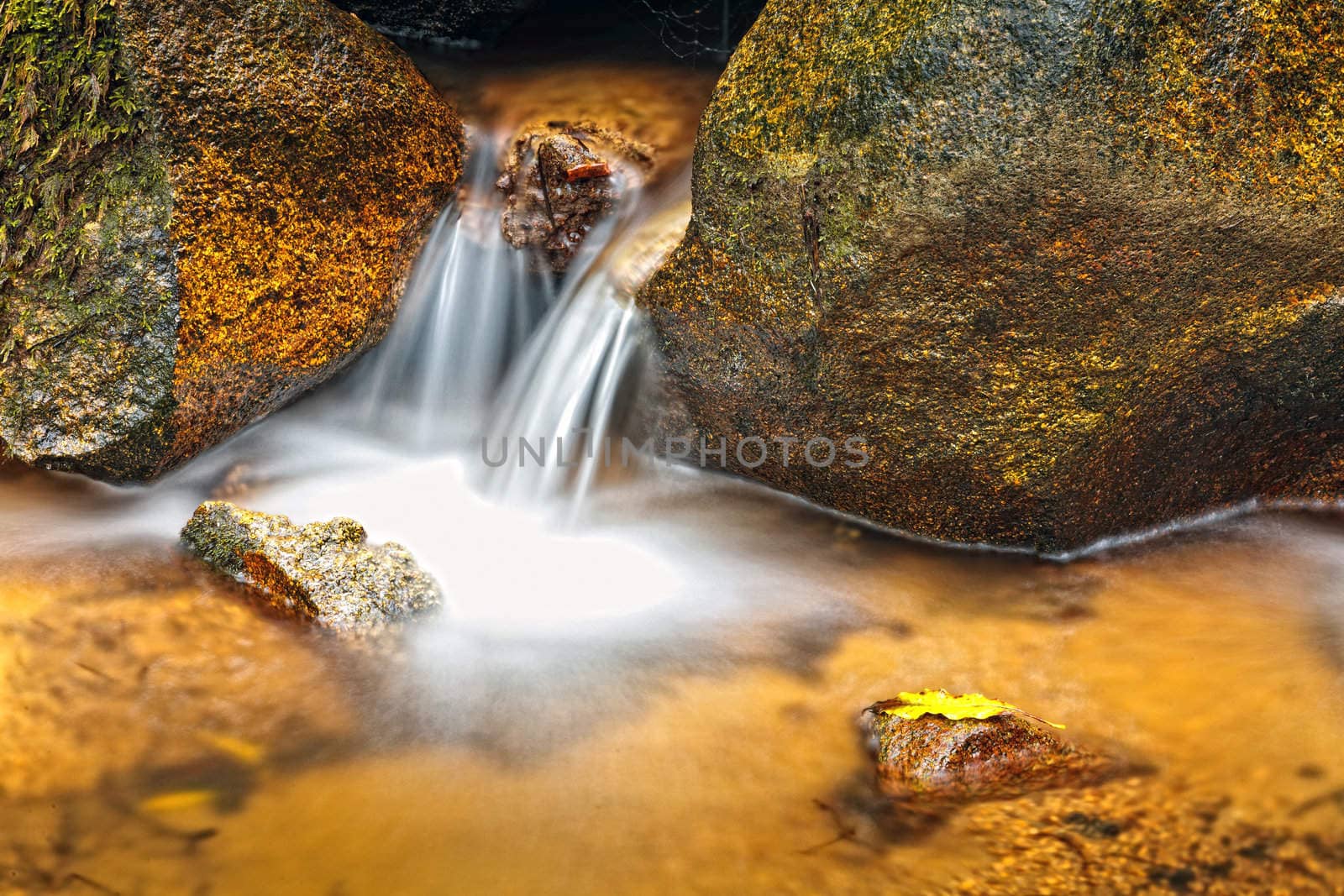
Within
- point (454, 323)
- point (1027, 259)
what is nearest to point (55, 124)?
point (454, 323)

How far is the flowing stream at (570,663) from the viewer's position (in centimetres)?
287

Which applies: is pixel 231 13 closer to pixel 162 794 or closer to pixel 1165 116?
pixel 162 794

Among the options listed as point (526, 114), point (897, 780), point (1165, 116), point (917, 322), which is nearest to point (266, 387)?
point (526, 114)

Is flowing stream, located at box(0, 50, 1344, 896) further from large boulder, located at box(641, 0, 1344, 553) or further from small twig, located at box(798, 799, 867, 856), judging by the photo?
large boulder, located at box(641, 0, 1344, 553)

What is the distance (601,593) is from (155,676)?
4.98ft

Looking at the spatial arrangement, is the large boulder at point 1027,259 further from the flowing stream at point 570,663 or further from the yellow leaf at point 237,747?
the yellow leaf at point 237,747

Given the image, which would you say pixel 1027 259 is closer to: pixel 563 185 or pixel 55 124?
pixel 563 185

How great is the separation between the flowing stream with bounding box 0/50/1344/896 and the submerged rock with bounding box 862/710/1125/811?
0.08 metres

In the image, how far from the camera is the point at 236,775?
3111mm

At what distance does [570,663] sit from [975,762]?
4.46 feet

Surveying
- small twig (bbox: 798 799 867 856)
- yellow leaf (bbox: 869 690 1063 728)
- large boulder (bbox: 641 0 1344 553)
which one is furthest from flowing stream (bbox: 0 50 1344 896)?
large boulder (bbox: 641 0 1344 553)

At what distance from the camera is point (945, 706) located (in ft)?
11.0

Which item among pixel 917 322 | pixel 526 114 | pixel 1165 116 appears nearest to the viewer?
pixel 1165 116

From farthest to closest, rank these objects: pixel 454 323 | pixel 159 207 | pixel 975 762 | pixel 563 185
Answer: pixel 454 323, pixel 563 185, pixel 159 207, pixel 975 762
